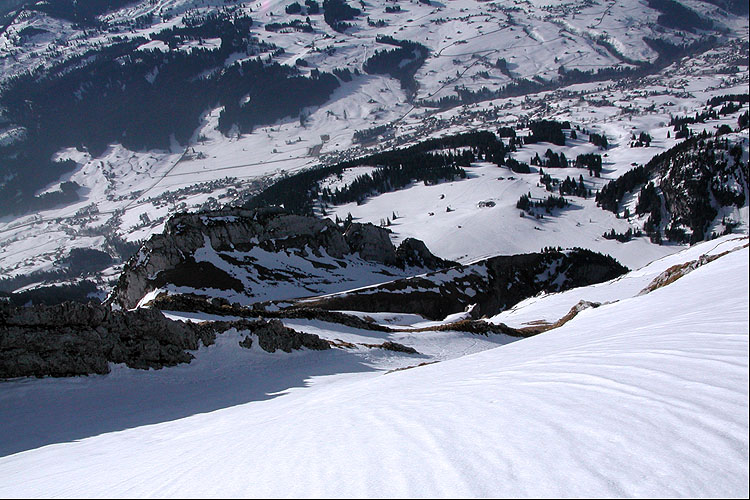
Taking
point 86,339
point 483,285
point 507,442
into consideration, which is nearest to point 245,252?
point 483,285

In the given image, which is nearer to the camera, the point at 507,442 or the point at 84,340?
the point at 507,442

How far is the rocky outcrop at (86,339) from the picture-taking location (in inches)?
690

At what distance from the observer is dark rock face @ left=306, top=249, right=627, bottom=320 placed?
5853 cm

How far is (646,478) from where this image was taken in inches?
120

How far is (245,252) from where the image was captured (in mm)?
69125

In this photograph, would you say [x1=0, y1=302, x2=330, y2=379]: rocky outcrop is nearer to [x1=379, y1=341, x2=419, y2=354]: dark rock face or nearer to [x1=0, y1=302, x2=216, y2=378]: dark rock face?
[x1=0, y1=302, x2=216, y2=378]: dark rock face

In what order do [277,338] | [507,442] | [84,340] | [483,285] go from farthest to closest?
[483,285]
[277,338]
[84,340]
[507,442]

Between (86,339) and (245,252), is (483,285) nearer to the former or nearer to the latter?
(245,252)

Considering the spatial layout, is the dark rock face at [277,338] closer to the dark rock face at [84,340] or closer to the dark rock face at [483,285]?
the dark rock face at [84,340]

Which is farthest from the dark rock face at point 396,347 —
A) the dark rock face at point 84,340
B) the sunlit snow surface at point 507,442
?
the sunlit snow surface at point 507,442

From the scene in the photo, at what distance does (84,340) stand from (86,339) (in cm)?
8

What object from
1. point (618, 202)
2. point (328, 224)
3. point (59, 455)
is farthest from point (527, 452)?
point (618, 202)

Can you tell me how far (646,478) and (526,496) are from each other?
0.89 m

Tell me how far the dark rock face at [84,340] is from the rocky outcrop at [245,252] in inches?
1481
